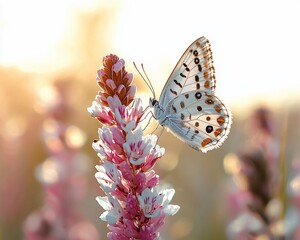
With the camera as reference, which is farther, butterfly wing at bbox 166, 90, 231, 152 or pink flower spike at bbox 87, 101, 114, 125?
butterfly wing at bbox 166, 90, 231, 152

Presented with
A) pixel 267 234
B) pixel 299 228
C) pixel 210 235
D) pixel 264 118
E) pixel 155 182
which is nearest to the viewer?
pixel 155 182

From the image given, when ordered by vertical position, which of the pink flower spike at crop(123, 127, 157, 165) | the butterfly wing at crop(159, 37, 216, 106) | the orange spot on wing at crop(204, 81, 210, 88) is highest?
the butterfly wing at crop(159, 37, 216, 106)

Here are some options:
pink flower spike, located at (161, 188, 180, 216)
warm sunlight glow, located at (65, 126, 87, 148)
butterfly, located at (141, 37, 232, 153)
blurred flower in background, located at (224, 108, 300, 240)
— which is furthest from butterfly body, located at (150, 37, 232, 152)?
warm sunlight glow, located at (65, 126, 87, 148)

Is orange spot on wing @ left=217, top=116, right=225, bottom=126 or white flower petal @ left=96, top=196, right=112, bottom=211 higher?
orange spot on wing @ left=217, top=116, right=225, bottom=126

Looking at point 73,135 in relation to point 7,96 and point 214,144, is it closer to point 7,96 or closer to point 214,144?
point 214,144

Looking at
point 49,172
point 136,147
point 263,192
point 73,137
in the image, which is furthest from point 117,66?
point 49,172

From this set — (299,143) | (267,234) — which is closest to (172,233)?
(267,234)

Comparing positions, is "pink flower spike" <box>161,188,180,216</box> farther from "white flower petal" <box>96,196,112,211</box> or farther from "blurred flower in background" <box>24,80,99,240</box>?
"blurred flower in background" <box>24,80,99,240</box>

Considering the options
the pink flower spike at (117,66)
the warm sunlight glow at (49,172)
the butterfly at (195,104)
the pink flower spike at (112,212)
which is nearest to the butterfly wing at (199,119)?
the butterfly at (195,104)
